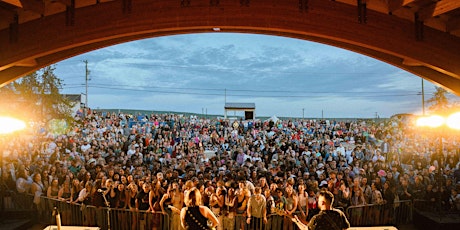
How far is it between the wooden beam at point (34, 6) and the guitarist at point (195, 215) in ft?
12.0

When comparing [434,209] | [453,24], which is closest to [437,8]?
[453,24]

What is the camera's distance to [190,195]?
5203 millimetres

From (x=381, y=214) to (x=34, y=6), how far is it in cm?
1063

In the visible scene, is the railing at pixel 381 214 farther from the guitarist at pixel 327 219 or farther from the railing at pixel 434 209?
the guitarist at pixel 327 219

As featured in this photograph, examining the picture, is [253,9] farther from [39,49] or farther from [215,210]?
[215,210]

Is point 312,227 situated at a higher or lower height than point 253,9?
lower

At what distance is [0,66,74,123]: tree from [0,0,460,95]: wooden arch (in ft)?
85.9

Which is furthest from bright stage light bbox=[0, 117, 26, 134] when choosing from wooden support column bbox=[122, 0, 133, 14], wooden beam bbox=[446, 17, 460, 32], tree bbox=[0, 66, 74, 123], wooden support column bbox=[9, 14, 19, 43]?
tree bbox=[0, 66, 74, 123]

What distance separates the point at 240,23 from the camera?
19.4ft

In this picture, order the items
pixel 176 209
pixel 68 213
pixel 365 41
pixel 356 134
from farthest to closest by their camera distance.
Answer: pixel 356 134 < pixel 68 213 < pixel 176 209 < pixel 365 41

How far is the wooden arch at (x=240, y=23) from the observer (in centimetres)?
566

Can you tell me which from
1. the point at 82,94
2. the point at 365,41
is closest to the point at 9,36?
the point at 365,41

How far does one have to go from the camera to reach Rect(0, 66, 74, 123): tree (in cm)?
2953

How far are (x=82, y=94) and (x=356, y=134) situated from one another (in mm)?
46379
